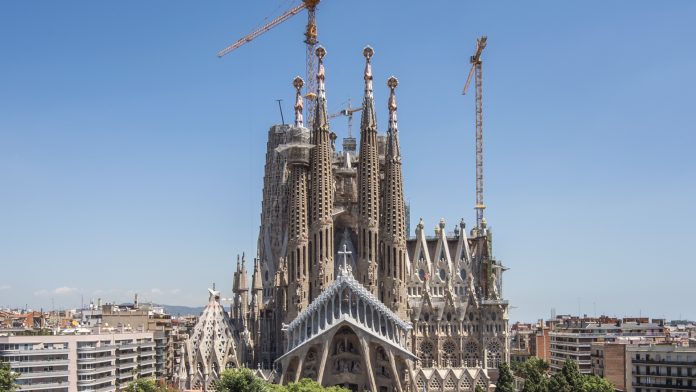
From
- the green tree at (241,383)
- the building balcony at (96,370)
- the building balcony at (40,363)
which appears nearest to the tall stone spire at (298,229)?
the building balcony at (96,370)

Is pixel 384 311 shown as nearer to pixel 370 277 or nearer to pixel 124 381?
pixel 370 277

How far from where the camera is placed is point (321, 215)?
8481 cm

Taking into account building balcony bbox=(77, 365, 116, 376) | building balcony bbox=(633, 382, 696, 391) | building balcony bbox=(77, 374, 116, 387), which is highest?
building balcony bbox=(77, 365, 116, 376)

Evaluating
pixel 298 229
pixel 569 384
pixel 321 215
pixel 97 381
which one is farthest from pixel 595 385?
pixel 97 381

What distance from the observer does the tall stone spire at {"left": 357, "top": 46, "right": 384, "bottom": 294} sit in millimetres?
85062

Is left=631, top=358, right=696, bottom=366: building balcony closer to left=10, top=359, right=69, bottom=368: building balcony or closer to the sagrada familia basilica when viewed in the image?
the sagrada familia basilica

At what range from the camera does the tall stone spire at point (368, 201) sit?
85062 millimetres

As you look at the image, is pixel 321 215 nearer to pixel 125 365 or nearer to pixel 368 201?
pixel 368 201

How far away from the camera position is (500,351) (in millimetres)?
86938

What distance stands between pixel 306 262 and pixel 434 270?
52.2 ft

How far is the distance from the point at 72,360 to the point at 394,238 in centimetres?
3189

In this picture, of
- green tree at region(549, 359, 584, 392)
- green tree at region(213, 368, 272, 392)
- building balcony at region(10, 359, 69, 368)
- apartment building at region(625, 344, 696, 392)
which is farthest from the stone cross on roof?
apartment building at region(625, 344, 696, 392)

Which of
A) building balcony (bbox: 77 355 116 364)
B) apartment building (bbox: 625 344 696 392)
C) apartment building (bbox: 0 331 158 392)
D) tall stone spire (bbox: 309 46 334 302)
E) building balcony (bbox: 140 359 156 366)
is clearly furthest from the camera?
building balcony (bbox: 140 359 156 366)

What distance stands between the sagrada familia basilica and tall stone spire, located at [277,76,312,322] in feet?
0.37
